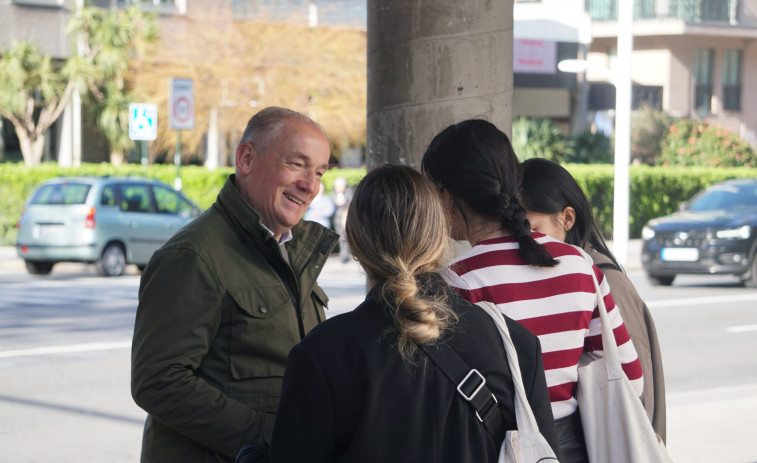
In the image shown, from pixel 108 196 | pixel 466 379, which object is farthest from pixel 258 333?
pixel 108 196

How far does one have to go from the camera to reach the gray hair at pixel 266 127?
2986 mm

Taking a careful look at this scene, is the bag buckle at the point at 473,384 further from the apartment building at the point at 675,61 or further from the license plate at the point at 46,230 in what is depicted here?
the apartment building at the point at 675,61

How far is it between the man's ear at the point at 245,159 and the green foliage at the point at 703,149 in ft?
99.6

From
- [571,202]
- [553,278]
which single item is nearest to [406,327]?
[553,278]

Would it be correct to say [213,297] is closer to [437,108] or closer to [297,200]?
[297,200]

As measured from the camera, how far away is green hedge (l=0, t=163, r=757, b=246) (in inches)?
875

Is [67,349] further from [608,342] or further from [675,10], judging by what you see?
[675,10]

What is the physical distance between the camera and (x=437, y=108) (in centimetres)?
363

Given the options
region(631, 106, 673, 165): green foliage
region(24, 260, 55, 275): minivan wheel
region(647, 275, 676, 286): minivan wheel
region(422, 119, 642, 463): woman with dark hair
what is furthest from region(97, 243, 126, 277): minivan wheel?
region(631, 106, 673, 165): green foliage

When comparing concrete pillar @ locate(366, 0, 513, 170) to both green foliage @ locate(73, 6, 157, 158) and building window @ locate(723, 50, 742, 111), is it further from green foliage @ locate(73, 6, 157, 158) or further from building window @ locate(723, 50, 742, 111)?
building window @ locate(723, 50, 742, 111)

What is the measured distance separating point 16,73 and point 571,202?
978 inches

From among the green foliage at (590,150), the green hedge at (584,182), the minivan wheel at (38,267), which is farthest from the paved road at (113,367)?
the green foliage at (590,150)

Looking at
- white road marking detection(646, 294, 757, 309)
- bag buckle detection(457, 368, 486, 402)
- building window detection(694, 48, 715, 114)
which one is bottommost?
white road marking detection(646, 294, 757, 309)

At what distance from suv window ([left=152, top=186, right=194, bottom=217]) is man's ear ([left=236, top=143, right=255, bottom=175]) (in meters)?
15.8
